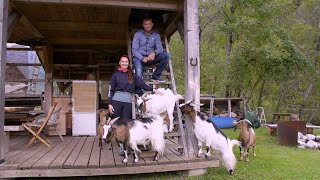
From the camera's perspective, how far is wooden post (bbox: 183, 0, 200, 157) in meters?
5.82

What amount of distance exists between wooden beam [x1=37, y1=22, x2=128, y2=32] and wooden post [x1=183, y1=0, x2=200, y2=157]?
8.27 feet

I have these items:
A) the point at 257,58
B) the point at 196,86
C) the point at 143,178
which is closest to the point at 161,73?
the point at 196,86

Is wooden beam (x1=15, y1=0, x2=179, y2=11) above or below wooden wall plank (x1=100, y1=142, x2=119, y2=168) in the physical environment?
above

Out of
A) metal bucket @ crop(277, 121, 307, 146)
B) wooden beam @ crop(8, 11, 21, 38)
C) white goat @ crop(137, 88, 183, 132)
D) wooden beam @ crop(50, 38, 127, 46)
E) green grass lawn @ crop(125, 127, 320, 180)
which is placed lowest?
green grass lawn @ crop(125, 127, 320, 180)

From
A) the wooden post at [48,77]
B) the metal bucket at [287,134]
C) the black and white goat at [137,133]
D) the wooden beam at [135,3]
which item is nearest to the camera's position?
the black and white goat at [137,133]

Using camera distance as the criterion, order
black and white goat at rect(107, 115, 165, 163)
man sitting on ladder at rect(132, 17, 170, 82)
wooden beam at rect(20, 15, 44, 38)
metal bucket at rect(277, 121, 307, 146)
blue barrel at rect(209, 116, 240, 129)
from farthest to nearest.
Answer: blue barrel at rect(209, 116, 240, 129) → metal bucket at rect(277, 121, 307, 146) → wooden beam at rect(20, 15, 44, 38) → man sitting on ladder at rect(132, 17, 170, 82) → black and white goat at rect(107, 115, 165, 163)

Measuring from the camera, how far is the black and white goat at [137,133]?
5.18m

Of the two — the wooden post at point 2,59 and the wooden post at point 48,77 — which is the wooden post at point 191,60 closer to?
the wooden post at point 2,59

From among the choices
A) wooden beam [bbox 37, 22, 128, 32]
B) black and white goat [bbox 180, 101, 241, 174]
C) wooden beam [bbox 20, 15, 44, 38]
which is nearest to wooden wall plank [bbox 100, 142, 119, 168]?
black and white goat [bbox 180, 101, 241, 174]

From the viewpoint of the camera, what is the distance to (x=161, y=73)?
6570mm

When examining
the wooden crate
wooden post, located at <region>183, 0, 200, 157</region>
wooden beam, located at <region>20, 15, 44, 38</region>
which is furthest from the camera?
the wooden crate

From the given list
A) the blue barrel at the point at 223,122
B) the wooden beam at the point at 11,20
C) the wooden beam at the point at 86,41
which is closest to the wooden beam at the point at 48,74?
the wooden beam at the point at 86,41

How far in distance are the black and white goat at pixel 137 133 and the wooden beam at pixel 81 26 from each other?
11.3ft

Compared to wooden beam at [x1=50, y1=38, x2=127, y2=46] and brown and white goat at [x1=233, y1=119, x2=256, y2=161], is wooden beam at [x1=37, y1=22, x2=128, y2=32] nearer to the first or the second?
wooden beam at [x1=50, y1=38, x2=127, y2=46]
